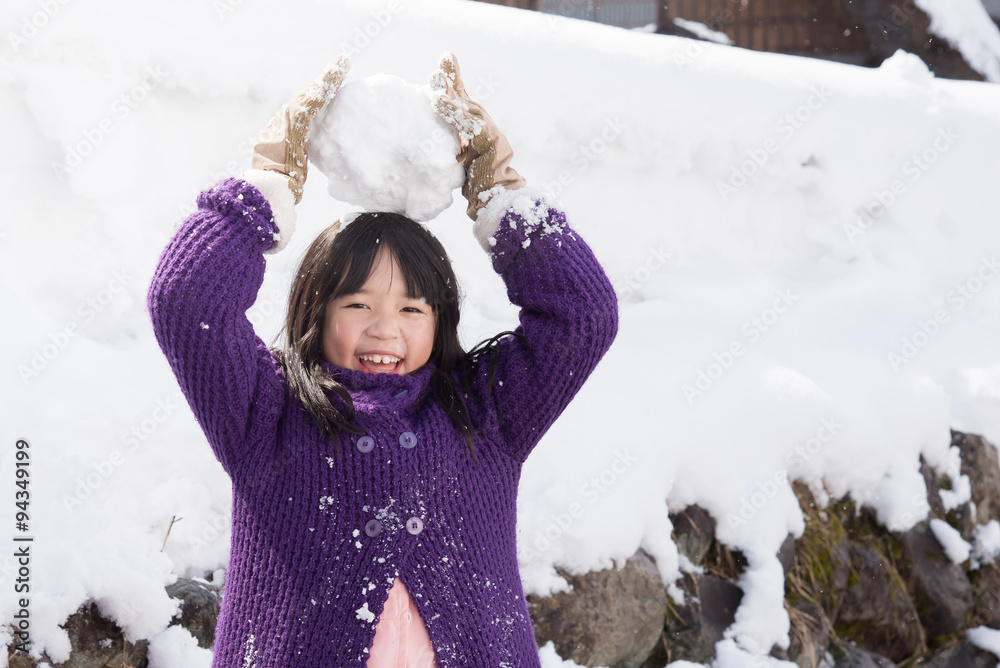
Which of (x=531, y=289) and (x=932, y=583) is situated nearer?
(x=531, y=289)

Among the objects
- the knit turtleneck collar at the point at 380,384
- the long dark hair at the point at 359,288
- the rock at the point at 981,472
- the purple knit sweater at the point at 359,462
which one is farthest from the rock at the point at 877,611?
the knit turtleneck collar at the point at 380,384

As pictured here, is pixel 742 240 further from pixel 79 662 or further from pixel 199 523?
pixel 79 662

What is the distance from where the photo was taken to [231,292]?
134 cm

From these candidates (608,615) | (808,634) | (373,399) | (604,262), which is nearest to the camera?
(373,399)

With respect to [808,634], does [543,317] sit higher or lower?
higher

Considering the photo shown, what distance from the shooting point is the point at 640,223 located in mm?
3447

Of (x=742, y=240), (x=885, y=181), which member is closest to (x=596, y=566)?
(x=742, y=240)

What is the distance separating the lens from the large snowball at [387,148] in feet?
4.89

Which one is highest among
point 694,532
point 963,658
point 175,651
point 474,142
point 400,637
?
point 474,142

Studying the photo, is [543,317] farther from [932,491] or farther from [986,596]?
[986,596]

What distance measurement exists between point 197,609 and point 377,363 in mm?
756

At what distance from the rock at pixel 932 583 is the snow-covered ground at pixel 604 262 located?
5.9 inches

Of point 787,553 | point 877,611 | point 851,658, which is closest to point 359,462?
point 787,553

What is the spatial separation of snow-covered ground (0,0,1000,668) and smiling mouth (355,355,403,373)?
0.66 metres
